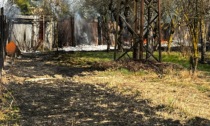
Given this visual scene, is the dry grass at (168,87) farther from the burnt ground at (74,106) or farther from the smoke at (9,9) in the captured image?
the smoke at (9,9)

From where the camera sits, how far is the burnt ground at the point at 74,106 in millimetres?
6348

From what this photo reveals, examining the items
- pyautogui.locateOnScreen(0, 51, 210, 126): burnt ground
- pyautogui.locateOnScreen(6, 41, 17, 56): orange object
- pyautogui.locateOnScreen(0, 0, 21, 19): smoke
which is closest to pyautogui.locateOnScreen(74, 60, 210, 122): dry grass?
pyautogui.locateOnScreen(0, 51, 210, 126): burnt ground

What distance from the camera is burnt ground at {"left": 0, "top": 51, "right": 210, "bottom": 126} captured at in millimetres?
6348

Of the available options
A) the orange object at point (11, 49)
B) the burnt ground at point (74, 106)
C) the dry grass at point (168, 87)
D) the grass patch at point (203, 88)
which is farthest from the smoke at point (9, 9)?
the grass patch at point (203, 88)

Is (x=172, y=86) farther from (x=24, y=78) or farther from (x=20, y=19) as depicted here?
(x=20, y=19)

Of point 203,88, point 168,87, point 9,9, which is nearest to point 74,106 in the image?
point 168,87

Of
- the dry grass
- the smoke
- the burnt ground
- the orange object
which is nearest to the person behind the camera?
the burnt ground

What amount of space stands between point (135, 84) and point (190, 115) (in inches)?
154

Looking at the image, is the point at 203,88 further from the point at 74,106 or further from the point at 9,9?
the point at 9,9

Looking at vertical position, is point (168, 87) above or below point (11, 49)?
below

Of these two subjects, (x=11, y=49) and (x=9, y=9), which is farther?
(x=9, y=9)

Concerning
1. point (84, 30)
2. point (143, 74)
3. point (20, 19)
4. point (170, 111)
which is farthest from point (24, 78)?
point (84, 30)

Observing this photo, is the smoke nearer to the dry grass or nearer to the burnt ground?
the dry grass

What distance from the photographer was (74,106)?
7.59 m
